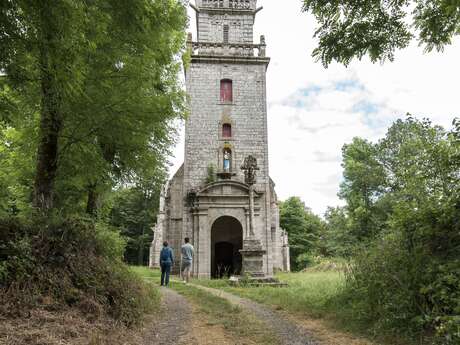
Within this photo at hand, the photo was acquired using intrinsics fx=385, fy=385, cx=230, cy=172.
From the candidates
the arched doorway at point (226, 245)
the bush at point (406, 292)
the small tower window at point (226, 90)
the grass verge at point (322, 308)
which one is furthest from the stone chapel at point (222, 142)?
the bush at point (406, 292)

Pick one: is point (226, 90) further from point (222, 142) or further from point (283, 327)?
point (283, 327)

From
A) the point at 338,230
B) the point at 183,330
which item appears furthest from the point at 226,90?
the point at 338,230

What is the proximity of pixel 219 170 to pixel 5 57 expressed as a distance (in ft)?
53.8

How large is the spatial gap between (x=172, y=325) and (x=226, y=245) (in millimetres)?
18296

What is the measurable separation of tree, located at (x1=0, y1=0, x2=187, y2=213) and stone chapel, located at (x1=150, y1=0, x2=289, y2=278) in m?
8.83

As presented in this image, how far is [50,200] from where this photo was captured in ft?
25.8

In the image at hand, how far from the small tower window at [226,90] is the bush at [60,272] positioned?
15.8 metres

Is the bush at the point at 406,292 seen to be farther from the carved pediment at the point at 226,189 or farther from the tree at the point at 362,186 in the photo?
the tree at the point at 362,186

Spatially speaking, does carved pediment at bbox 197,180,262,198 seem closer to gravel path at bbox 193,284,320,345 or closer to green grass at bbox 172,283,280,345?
green grass at bbox 172,283,280,345

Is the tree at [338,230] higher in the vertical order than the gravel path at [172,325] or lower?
higher

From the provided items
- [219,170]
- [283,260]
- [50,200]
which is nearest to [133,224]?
[283,260]

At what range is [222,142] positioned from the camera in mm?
21250

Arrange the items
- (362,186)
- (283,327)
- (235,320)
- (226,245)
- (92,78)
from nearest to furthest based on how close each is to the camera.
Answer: (283,327)
(235,320)
(92,78)
(226,245)
(362,186)

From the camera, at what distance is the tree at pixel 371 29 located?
5.64 metres
